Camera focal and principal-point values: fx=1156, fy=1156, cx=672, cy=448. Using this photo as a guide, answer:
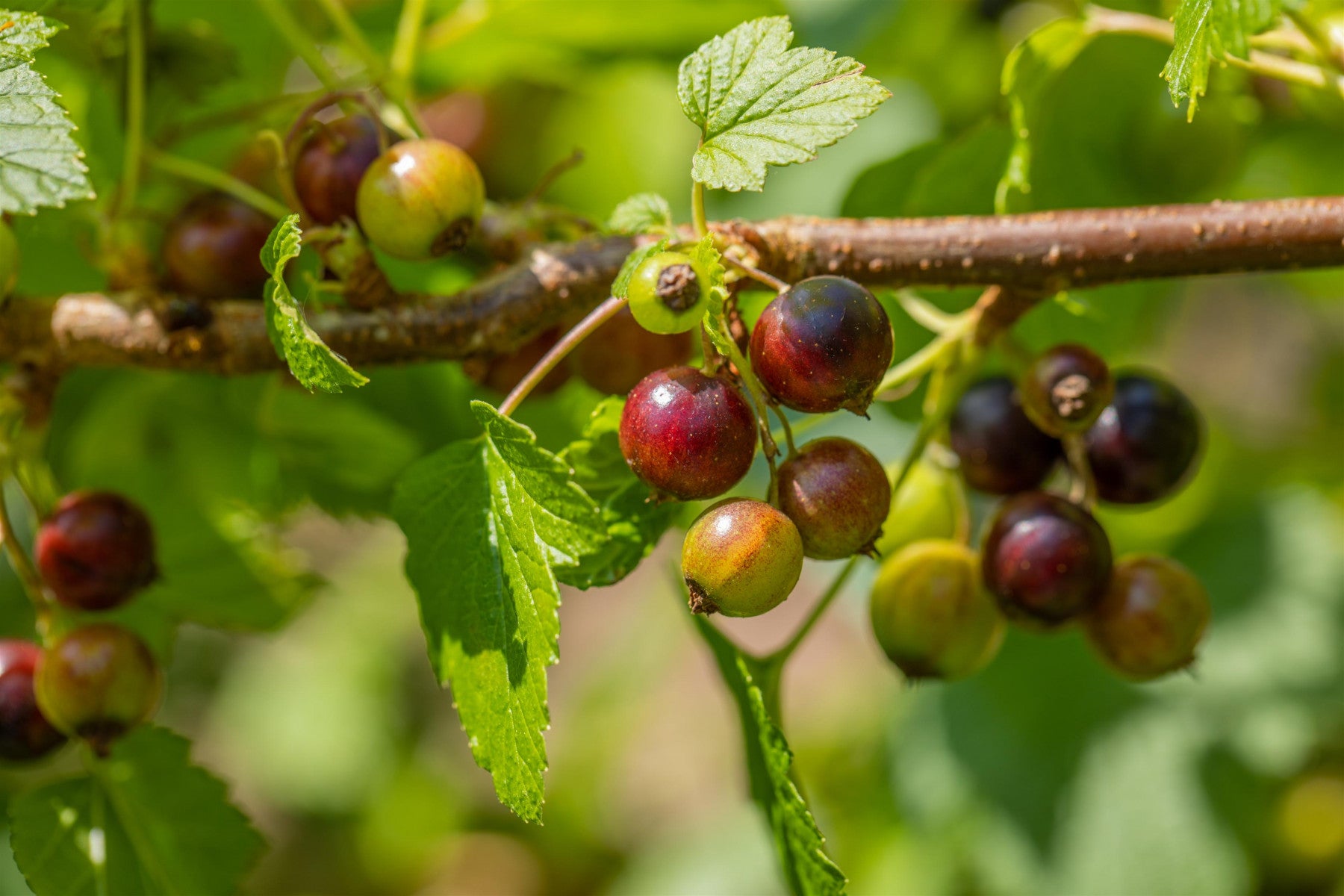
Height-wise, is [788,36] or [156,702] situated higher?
[788,36]

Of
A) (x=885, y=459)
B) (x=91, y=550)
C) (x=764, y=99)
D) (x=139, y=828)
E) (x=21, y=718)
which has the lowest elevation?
(x=885, y=459)

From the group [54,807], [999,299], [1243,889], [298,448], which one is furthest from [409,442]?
[1243,889]

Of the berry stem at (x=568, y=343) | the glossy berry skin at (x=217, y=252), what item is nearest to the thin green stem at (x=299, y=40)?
the glossy berry skin at (x=217, y=252)

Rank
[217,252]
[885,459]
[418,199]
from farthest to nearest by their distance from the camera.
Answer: [885,459] → [217,252] → [418,199]

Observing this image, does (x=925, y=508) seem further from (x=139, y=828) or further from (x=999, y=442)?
(x=139, y=828)

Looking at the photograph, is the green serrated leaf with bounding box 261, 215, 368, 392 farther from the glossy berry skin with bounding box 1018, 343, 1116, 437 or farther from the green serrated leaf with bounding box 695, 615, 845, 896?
the glossy berry skin with bounding box 1018, 343, 1116, 437

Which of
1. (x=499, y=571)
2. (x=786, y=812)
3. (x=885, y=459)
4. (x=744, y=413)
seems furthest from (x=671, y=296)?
(x=885, y=459)

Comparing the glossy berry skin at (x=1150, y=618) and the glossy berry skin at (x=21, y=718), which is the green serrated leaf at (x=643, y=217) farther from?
the glossy berry skin at (x=21, y=718)

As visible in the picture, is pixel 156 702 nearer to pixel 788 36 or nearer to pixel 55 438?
pixel 55 438
